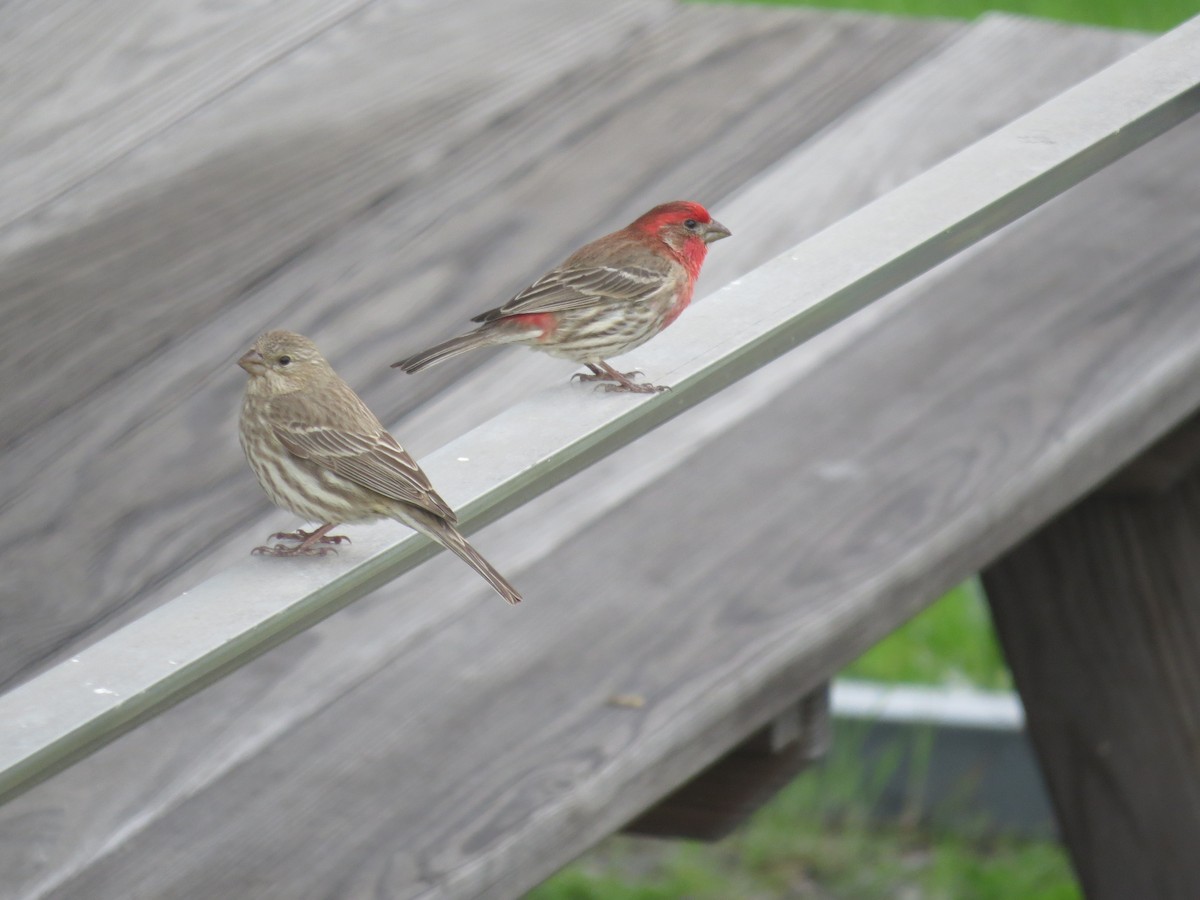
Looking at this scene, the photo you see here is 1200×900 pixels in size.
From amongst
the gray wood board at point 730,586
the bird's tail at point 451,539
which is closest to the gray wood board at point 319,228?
the gray wood board at point 730,586

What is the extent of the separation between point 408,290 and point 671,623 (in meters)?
0.63

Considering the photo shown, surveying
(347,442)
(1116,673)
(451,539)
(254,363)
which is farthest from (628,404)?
(1116,673)

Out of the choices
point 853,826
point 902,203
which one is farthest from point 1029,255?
point 853,826

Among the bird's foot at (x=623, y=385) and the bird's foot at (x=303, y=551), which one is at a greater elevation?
the bird's foot at (x=303, y=551)

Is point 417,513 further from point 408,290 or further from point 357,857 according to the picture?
point 408,290

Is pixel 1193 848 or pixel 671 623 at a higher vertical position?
pixel 671 623

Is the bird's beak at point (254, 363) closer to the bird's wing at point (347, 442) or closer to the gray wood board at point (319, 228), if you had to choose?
the bird's wing at point (347, 442)

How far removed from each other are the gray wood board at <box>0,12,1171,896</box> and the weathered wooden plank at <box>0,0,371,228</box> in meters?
0.47

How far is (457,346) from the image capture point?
6.85ft

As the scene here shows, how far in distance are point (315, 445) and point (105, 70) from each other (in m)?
0.98

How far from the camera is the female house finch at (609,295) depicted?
2.17m

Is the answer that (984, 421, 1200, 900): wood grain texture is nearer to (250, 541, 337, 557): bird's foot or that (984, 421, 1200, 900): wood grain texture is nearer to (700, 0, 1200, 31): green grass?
(250, 541, 337, 557): bird's foot

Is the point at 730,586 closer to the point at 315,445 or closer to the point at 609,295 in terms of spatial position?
the point at 609,295

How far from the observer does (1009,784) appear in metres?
3.98
